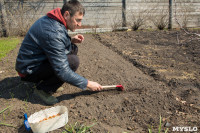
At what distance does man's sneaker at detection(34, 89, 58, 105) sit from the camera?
2264 millimetres

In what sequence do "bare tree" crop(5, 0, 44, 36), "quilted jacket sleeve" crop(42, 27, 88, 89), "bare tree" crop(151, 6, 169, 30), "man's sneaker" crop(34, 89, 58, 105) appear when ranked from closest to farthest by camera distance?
"quilted jacket sleeve" crop(42, 27, 88, 89) → "man's sneaker" crop(34, 89, 58, 105) → "bare tree" crop(5, 0, 44, 36) → "bare tree" crop(151, 6, 169, 30)

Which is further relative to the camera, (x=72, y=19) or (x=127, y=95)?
(x=127, y=95)

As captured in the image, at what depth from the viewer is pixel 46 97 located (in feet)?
7.56

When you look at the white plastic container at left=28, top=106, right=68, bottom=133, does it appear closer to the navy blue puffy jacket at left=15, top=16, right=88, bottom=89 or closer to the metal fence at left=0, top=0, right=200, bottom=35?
the navy blue puffy jacket at left=15, top=16, right=88, bottom=89

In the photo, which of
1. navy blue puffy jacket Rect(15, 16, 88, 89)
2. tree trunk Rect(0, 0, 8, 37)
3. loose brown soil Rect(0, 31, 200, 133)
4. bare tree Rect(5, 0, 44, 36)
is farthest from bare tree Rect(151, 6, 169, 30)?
navy blue puffy jacket Rect(15, 16, 88, 89)

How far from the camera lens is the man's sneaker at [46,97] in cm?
226

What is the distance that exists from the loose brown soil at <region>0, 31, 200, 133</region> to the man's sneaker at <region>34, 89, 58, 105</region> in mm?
75

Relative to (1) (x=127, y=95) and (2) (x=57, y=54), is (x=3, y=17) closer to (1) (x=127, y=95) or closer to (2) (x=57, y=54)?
(2) (x=57, y=54)

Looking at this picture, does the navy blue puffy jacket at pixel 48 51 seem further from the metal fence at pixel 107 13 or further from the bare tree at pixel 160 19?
the bare tree at pixel 160 19

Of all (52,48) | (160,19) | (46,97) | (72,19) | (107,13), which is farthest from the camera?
(107,13)

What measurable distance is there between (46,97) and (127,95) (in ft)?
3.46

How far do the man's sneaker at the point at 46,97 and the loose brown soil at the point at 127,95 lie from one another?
0.08 metres

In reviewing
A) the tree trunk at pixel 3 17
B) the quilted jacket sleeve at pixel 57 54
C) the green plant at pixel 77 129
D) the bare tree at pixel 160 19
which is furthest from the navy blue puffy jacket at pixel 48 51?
the bare tree at pixel 160 19

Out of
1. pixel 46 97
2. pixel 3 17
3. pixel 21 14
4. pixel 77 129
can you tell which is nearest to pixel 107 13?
pixel 21 14
